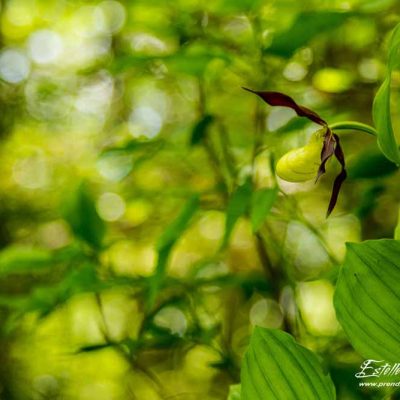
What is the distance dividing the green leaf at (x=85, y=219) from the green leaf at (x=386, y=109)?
0.39 meters

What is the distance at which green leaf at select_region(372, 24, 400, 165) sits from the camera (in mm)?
327

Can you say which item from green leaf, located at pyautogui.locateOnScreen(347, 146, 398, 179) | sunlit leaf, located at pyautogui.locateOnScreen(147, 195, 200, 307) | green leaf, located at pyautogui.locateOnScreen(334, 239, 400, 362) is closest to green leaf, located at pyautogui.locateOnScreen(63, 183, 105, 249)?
sunlit leaf, located at pyautogui.locateOnScreen(147, 195, 200, 307)

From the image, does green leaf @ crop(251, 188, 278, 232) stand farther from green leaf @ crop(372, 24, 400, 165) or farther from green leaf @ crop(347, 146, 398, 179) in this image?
green leaf @ crop(372, 24, 400, 165)

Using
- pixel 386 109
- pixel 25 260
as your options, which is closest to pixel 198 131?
pixel 25 260

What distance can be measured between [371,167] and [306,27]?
16cm

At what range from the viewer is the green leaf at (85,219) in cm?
67

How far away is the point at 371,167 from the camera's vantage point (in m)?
0.59

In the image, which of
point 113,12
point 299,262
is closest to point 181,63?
point 299,262

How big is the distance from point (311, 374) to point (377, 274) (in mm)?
70

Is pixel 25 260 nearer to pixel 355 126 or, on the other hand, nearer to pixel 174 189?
pixel 174 189

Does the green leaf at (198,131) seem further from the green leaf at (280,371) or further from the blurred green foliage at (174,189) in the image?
the green leaf at (280,371)

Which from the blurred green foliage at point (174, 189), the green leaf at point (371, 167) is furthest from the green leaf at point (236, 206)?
the green leaf at point (371, 167)

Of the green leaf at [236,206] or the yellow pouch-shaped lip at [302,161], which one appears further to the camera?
the green leaf at [236,206]

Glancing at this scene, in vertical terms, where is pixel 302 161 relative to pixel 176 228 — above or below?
above
